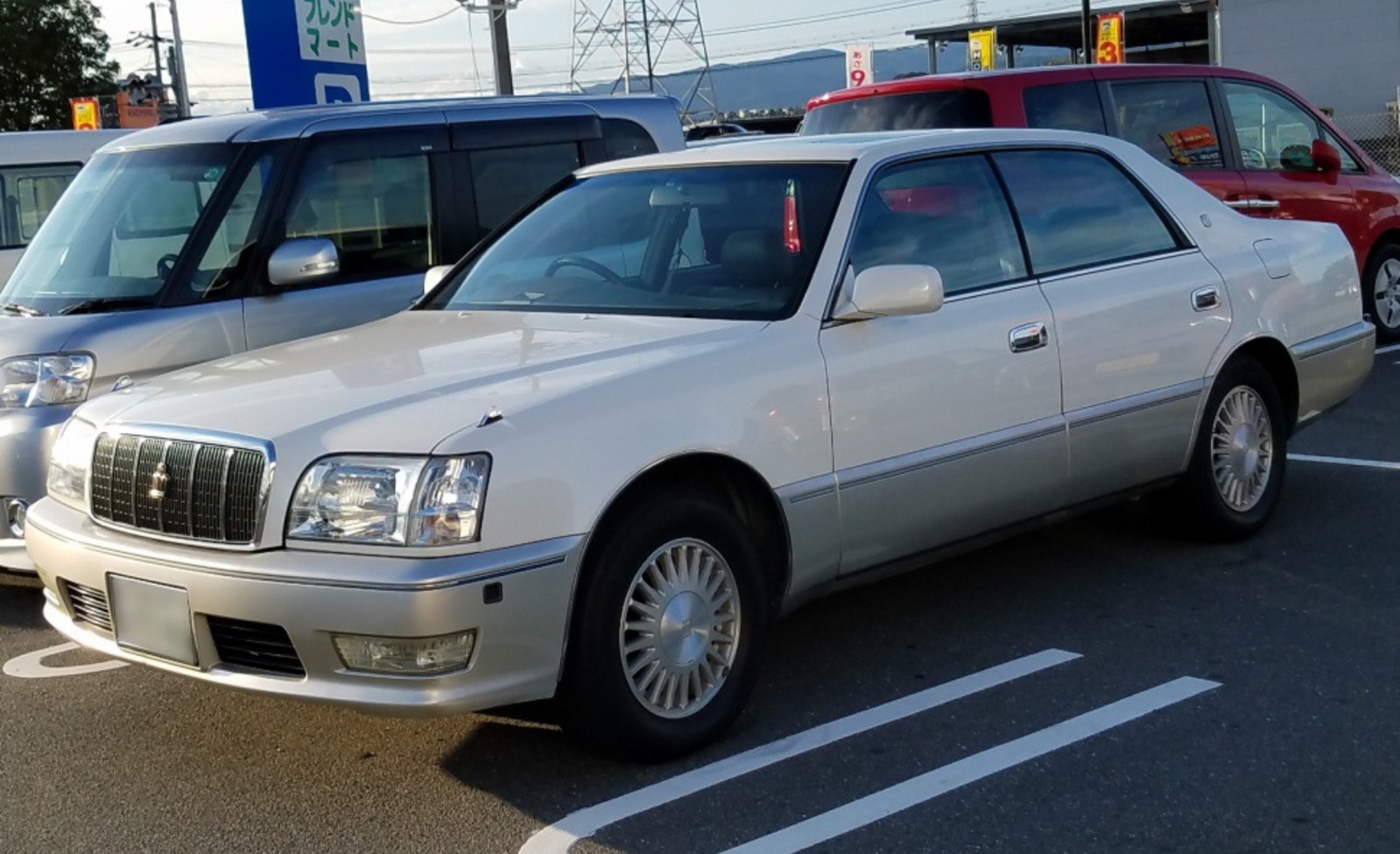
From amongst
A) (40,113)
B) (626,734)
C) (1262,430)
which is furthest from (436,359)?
(40,113)

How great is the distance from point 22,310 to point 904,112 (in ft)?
17.2

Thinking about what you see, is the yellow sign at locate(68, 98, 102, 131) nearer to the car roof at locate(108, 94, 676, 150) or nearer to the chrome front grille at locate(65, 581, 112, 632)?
the car roof at locate(108, 94, 676, 150)

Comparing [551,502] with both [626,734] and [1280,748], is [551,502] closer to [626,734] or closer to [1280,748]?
[626,734]

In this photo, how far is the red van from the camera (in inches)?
365

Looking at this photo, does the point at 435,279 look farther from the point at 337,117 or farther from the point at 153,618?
the point at 153,618

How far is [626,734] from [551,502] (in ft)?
2.18

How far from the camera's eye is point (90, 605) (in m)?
4.28

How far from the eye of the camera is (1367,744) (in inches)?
161

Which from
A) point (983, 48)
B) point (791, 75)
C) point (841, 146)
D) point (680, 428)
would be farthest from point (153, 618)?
point (791, 75)

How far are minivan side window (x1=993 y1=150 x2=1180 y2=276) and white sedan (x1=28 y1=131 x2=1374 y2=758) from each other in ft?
0.05

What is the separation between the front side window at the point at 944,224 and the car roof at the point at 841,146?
7 centimetres

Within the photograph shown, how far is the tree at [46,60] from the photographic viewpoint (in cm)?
4312

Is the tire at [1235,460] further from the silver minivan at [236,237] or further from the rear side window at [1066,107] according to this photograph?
the rear side window at [1066,107]

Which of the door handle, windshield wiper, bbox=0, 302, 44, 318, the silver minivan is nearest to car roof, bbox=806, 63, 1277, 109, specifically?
the silver minivan
